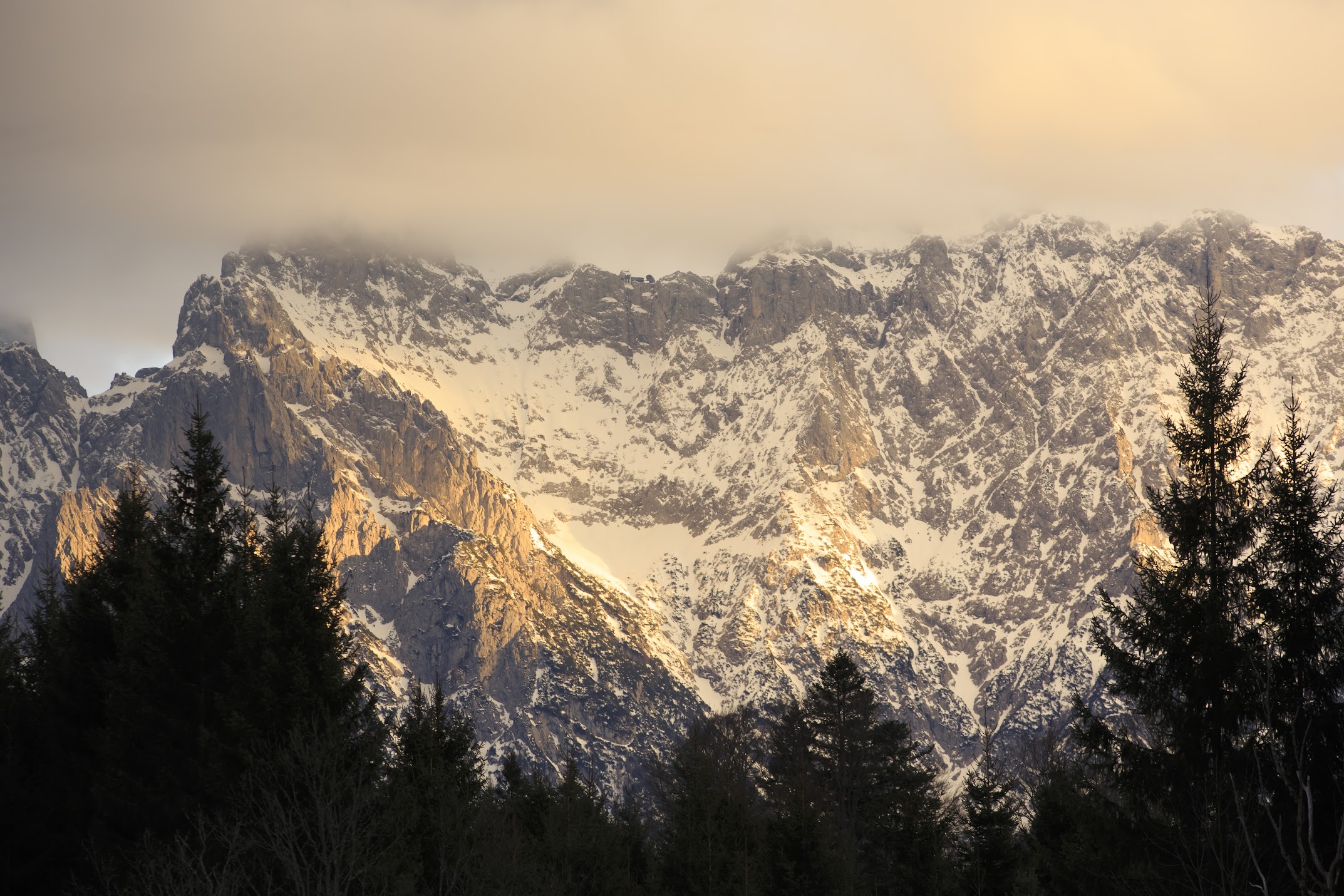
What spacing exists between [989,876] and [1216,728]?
23.1 metres

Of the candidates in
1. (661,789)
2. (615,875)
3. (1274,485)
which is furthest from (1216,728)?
A: (661,789)

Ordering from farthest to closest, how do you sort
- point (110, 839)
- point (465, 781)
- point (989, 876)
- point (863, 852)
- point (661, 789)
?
1. point (661, 789)
2. point (863, 852)
3. point (989, 876)
4. point (465, 781)
5. point (110, 839)

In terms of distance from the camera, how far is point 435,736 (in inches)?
1828

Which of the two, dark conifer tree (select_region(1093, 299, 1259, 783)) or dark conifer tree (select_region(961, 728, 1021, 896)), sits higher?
dark conifer tree (select_region(1093, 299, 1259, 783))

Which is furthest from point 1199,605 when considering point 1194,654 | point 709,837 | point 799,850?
point 709,837

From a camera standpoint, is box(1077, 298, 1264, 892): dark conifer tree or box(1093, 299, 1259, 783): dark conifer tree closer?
box(1077, 298, 1264, 892): dark conifer tree

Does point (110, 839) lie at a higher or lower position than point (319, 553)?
lower

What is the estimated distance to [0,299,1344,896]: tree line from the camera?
28.0 meters

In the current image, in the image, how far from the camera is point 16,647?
49062 mm

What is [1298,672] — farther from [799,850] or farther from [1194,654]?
[799,850]

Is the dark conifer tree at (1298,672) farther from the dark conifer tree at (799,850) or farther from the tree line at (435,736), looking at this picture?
the dark conifer tree at (799,850)

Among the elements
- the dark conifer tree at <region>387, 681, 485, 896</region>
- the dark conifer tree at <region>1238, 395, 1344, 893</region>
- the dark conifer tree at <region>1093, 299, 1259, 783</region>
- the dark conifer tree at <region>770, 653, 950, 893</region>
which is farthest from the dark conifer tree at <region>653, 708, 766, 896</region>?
the dark conifer tree at <region>1238, 395, 1344, 893</region>

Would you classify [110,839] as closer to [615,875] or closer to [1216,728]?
[615,875]

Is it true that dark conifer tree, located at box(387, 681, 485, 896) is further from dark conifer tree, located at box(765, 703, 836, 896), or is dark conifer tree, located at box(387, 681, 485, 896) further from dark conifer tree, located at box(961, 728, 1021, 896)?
dark conifer tree, located at box(961, 728, 1021, 896)
